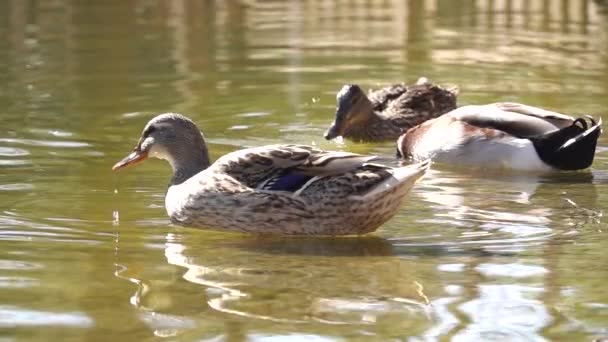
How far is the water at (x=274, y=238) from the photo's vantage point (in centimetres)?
634

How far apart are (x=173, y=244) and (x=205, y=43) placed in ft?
33.7

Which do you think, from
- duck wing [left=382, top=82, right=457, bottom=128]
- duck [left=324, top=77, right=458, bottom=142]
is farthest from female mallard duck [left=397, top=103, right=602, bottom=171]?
duck wing [left=382, top=82, right=457, bottom=128]

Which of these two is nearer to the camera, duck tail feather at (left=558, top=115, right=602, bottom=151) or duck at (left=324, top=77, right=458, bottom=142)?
duck tail feather at (left=558, top=115, right=602, bottom=151)

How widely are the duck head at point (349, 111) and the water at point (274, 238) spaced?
7.1 inches

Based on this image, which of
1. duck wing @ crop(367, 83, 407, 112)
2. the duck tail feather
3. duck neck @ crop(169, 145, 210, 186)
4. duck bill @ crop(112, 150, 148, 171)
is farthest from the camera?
duck wing @ crop(367, 83, 407, 112)

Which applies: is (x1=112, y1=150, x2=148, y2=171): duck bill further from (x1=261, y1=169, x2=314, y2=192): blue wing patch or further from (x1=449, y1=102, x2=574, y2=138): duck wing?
(x1=449, y1=102, x2=574, y2=138): duck wing

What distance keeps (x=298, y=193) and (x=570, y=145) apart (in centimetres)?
296

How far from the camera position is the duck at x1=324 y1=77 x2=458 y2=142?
12273mm

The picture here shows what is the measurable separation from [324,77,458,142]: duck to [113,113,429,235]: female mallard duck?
3.90 metres

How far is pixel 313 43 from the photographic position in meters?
17.9

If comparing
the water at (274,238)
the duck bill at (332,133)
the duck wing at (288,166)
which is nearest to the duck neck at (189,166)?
the water at (274,238)

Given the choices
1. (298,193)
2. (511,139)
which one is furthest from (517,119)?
(298,193)

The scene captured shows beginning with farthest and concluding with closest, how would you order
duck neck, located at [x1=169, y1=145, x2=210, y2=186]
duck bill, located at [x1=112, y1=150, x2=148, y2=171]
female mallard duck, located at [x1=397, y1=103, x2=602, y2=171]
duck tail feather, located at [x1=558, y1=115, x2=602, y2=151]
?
1. female mallard duck, located at [x1=397, y1=103, x2=602, y2=171]
2. duck tail feather, located at [x1=558, y1=115, x2=602, y2=151]
3. duck bill, located at [x1=112, y1=150, x2=148, y2=171]
4. duck neck, located at [x1=169, y1=145, x2=210, y2=186]

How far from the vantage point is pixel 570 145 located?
33.9 feet
